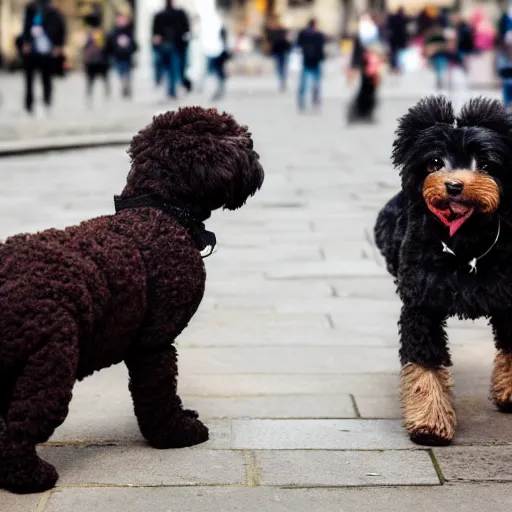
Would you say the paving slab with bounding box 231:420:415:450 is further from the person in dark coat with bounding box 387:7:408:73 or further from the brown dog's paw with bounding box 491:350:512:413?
the person in dark coat with bounding box 387:7:408:73

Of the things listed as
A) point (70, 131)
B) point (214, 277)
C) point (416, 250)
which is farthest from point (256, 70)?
point (416, 250)

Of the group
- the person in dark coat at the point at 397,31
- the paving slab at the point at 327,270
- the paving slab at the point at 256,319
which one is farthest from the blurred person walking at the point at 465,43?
the paving slab at the point at 256,319

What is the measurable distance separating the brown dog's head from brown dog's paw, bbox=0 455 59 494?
95 centimetres

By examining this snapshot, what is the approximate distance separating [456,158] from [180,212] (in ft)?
3.11

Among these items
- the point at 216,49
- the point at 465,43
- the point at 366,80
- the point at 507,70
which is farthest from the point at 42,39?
the point at 465,43

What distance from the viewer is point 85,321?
11.0 feet

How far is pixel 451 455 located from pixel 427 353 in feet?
1.35

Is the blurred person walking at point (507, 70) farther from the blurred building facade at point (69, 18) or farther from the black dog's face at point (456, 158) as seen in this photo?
the blurred building facade at point (69, 18)

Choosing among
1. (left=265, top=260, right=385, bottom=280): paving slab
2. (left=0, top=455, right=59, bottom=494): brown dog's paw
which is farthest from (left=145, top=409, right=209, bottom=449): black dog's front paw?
(left=265, top=260, right=385, bottom=280): paving slab

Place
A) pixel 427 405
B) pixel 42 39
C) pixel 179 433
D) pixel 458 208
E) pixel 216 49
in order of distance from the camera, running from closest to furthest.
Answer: pixel 458 208
pixel 179 433
pixel 427 405
pixel 42 39
pixel 216 49

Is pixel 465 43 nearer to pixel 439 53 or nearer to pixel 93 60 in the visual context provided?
pixel 439 53

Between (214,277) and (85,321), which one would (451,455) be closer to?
(85,321)

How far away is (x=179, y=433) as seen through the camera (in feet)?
12.5

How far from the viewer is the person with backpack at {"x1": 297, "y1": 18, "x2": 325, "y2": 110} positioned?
68.4 feet
